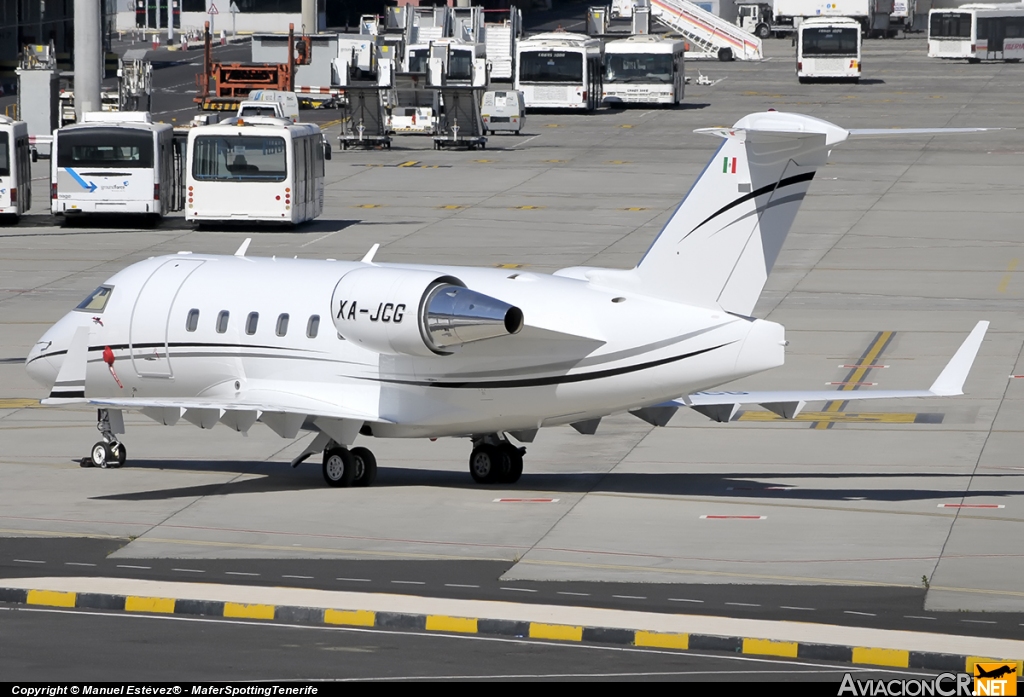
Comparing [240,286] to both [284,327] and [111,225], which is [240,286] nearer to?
[284,327]

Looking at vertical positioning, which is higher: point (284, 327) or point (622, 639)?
point (284, 327)

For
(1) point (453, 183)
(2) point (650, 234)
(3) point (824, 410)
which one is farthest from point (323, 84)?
(3) point (824, 410)

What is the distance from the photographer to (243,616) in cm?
1933

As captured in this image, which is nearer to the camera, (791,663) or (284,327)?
(791,663)

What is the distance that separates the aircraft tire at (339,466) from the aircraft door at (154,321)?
3.29 metres

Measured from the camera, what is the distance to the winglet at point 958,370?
966 inches

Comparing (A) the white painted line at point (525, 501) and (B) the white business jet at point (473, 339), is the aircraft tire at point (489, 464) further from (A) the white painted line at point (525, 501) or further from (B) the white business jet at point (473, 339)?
(A) the white painted line at point (525, 501)

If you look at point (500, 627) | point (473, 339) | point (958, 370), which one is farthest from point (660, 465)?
point (500, 627)

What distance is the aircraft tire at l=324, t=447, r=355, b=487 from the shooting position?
2700 centimetres

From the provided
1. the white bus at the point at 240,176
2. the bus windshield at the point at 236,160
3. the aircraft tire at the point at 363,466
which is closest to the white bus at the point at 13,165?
the white bus at the point at 240,176

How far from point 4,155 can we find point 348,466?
36.6 m

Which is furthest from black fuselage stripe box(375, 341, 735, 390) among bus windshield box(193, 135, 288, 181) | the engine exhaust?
bus windshield box(193, 135, 288, 181)

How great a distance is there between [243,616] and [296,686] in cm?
340

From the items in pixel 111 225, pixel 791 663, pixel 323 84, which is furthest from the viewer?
pixel 323 84
